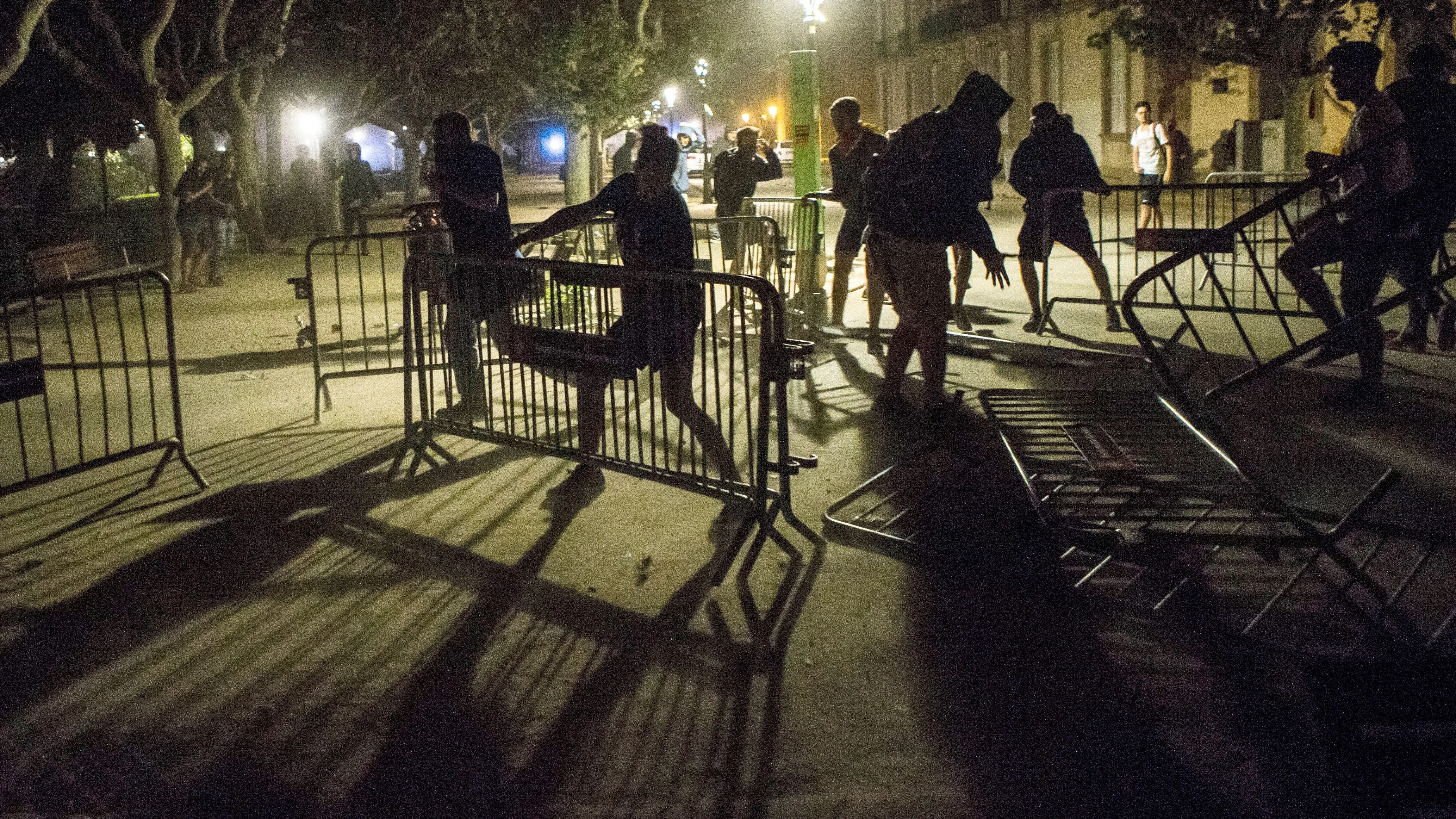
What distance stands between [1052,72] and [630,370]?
116 ft

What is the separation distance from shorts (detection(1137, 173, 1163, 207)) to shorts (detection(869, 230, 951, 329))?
96.2 inches

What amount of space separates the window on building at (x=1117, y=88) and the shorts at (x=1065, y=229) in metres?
24.1

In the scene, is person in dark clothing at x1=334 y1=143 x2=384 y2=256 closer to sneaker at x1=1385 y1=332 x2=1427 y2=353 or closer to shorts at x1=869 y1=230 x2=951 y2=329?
shorts at x1=869 y1=230 x2=951 y2=329

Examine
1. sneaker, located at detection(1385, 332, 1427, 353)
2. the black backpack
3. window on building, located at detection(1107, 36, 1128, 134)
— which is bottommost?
sneaker, located at detection(1385, 332, 1427, 353)

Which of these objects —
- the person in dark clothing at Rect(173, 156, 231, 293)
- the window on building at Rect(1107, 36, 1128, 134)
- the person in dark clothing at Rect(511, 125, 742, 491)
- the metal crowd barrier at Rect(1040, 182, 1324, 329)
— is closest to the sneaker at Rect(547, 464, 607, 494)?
the person in dark clothing at Rect(511, 125, 742, 491)

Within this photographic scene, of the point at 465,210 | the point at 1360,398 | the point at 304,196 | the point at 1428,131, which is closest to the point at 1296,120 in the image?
the point at 1428,131

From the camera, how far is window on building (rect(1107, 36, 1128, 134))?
3309 centimetres

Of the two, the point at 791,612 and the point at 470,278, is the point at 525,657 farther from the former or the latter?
the point at 470,278

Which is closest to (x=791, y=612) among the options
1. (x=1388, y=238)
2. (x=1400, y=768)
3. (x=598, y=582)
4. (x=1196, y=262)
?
(x=598, y=582)

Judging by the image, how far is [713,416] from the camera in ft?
25.9

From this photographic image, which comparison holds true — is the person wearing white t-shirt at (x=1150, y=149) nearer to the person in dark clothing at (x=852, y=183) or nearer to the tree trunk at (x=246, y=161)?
the person in dark clothing at (x=852, y=183)

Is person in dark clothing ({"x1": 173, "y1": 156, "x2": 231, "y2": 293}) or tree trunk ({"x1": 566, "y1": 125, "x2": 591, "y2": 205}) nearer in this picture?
person in dark clothing ({"x1": 173, "y1": 156, "x2": 231, "y2": 293})

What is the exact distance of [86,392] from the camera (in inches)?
383

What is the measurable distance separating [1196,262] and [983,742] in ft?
40.4
